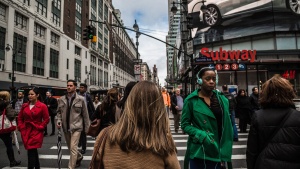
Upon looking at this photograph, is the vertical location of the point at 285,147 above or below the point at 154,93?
below

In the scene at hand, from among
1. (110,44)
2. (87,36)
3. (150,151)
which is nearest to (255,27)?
(87,36)

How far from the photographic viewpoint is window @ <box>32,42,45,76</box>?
40.0 metres

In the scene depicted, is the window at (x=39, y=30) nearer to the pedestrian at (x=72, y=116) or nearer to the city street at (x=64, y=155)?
the city street at (x=64, y=155)

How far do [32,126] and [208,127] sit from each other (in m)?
4.03

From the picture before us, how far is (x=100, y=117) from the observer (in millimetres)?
4945

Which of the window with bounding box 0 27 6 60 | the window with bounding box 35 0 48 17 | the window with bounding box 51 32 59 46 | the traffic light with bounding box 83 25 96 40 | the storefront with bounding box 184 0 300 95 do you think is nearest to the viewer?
the traffic light with bounding box 83 25 96 40

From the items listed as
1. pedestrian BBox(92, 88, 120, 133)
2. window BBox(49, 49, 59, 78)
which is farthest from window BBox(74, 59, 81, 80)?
pedestrian BBox(92, 88, 120, 133)

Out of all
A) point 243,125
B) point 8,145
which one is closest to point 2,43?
point 8,145

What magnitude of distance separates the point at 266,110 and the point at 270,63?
2897cm

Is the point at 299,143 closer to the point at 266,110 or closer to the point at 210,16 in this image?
the point at 266,110

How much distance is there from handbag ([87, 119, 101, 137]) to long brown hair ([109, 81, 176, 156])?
9.45 ft

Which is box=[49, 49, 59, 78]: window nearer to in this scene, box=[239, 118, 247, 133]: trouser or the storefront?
the storefront

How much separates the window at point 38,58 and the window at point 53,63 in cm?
279

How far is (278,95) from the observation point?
2555 millimetres
